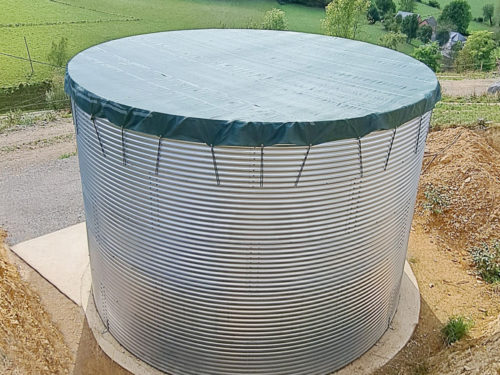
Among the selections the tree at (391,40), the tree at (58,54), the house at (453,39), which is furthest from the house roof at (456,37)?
the tree at (58,54)

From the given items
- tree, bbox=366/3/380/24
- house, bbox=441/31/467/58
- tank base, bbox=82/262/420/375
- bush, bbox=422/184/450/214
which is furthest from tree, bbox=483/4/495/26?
tank base, bbox=82/262/420/375

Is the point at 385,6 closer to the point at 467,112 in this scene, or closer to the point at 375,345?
the point at 467,112

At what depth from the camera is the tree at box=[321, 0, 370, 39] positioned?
31.2 m

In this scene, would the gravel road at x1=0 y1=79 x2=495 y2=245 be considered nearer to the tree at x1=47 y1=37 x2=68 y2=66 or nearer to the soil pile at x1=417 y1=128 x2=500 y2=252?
the soil pile at x1=417 y1=128 x2=500 y2=252

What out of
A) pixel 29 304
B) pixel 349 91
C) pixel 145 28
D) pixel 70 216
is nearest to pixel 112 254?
pixel 29 304

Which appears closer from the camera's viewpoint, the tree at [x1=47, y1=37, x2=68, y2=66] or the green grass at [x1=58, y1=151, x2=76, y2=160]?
the green grass at [x1=58, y1=151, x2=76, y2=160]

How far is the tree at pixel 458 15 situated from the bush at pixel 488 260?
192ft

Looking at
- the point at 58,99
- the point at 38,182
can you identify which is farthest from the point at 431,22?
the point at 38,182

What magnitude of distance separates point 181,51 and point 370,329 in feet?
19.3

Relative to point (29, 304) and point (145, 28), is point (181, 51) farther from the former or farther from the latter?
point (145, 28)

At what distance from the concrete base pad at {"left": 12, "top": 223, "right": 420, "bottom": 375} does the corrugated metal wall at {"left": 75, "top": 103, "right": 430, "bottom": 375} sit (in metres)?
0.25

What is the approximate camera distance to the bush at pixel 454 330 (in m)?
7.93

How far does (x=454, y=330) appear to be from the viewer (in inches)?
314

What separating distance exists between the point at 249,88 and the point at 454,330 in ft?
18.4
